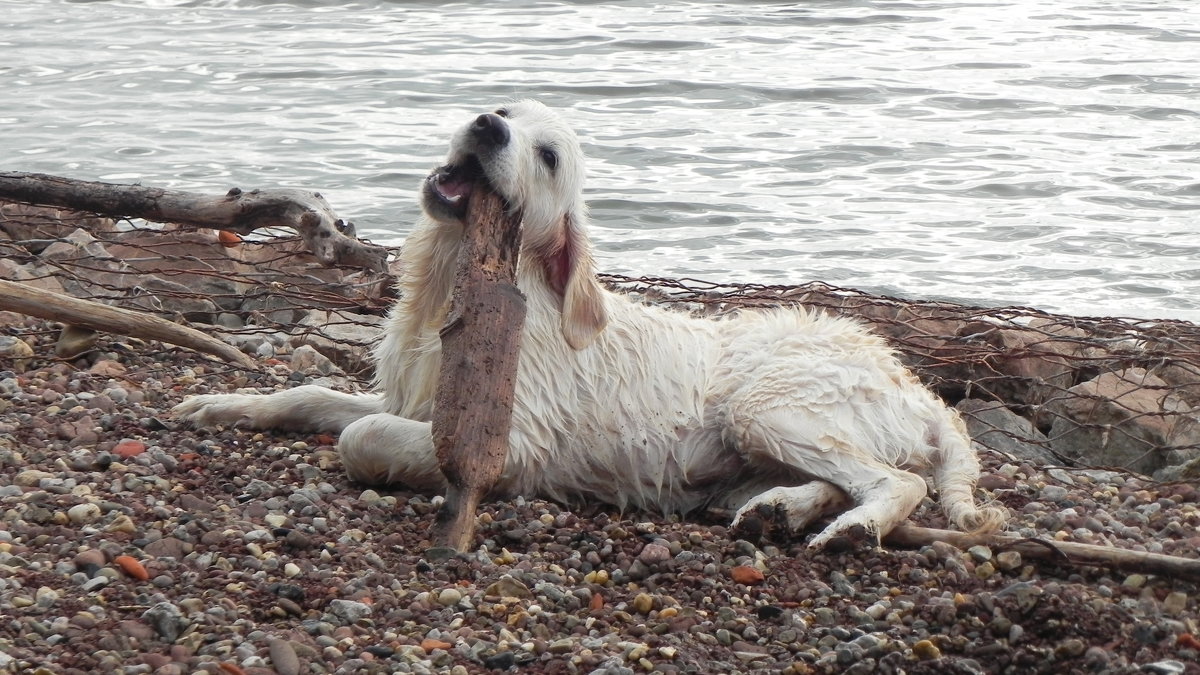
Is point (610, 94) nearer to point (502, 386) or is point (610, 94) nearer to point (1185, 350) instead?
point (1185, 350)

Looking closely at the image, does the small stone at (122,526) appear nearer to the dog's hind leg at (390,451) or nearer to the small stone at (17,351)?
the dog's hind leg at (390,451)

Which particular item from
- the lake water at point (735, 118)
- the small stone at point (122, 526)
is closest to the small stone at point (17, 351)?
the small stone at point (122, 526)

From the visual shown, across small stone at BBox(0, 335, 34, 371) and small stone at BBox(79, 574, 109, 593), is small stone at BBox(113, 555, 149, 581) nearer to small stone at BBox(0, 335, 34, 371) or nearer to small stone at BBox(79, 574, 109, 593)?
small stone at BBox(79, 574, 109, 593)

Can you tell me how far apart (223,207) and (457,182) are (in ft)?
8.12

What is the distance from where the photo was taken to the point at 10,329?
6.51 meters

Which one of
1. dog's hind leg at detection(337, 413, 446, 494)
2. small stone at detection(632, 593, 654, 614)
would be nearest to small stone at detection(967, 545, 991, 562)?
small stone at detection(632, 593, 654, 614)

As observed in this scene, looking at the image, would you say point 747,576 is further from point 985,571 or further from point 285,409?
point 285,409

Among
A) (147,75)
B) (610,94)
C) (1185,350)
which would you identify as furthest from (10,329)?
(147,75)

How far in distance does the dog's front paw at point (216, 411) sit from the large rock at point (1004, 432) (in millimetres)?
3357

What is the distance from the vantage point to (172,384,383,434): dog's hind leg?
5.56 meters

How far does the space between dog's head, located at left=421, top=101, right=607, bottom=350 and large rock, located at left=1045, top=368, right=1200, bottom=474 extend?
8.89 ft

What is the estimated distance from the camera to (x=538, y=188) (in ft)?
17.1

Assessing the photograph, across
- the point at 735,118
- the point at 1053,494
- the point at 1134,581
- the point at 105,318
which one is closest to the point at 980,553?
the point at 1134,581

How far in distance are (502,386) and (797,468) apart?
131 centimetres
